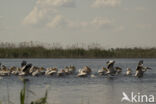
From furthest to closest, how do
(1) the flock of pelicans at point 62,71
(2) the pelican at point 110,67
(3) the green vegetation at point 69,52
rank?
(3) the green vegetation at point 69,52, (2) the pelican at point 110,67, (1) the flock of pelicans at point 62,71

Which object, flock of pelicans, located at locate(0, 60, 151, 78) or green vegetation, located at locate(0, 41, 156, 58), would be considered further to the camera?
green vegetation, located at locate(0, 41, 156, 58)

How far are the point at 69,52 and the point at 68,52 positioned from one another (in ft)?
0.67

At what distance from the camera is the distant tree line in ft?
185

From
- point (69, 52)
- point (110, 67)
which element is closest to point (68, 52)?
point (69, 52)

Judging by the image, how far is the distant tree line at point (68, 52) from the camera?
56.2 m

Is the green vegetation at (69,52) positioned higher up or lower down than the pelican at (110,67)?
higher up

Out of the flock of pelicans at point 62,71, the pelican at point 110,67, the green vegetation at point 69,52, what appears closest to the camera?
the flock of pelicans at point 62,71

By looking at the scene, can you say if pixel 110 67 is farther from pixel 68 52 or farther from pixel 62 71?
pixel 68 52

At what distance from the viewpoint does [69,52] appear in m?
57.2

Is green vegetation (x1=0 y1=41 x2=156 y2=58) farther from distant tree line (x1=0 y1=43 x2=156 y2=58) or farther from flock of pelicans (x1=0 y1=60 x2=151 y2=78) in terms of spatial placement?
flock of pelicans (x1=0 y1=60 x2=151 y2=78)

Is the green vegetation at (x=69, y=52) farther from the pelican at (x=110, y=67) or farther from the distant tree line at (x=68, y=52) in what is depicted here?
the pelican at (x=110, y=67)

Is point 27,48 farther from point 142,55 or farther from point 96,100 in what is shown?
point 96,100

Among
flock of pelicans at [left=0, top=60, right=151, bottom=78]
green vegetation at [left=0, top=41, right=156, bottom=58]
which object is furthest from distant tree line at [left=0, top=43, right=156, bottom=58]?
flock of pelicans at [left=0, top=60, right=151, bottom=78]

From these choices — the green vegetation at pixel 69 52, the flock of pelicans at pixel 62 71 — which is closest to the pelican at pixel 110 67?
the flock of pelicans at pixel 62 71
